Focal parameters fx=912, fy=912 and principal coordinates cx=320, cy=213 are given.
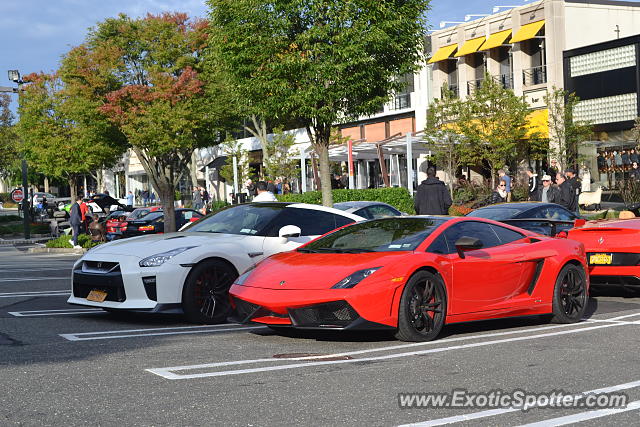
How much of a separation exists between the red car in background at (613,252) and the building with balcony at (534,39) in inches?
1136

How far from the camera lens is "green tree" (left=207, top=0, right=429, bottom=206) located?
19750 millimetres

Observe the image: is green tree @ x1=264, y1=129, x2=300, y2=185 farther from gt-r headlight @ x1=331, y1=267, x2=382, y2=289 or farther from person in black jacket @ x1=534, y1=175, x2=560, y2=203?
gt-r headlight @ x1=331, y1=267, x2=382, y2=289

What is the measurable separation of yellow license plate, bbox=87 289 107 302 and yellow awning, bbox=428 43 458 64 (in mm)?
38331

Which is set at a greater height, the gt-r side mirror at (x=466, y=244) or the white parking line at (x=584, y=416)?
the gt-r side mirror at (x=466, y=244)

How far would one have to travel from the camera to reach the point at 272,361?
294 inches

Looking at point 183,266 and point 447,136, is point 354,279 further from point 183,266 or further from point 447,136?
point 447,136

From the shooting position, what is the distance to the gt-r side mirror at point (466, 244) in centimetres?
891

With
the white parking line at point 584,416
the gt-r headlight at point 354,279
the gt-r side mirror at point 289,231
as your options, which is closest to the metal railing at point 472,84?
the gt-r side mirror at point 289,231

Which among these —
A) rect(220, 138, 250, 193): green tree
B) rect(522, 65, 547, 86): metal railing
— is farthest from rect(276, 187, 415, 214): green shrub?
rect(220, 138, 250, 193): green tree

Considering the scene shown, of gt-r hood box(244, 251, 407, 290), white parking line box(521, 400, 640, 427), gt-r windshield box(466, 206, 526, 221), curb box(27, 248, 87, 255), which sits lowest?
white parking line box(521, 400, 640, 427)

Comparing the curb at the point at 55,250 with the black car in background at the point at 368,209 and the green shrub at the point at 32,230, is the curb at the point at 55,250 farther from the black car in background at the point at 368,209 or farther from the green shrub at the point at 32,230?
the green shrub at the point at 32,230

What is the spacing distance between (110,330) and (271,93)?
38.7 feet

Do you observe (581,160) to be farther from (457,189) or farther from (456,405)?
(456,405)

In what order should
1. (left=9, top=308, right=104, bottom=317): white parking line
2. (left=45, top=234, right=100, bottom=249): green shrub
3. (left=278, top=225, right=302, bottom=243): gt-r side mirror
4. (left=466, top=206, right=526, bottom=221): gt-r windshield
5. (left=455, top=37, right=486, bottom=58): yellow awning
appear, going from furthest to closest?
1. (left=455, top=37, right=486, bottom=58): yellow awning
2. (left=45, top=234, right=100, bottom=249): green shrub
3. (left=466, top=206, right=526, bottom=221): gt-r windshield
4. (left=9, top=308, right=104, bottom=317): white parking line
5. (left=278, top=225, right=302, bottom=243): gt-r side mirror
